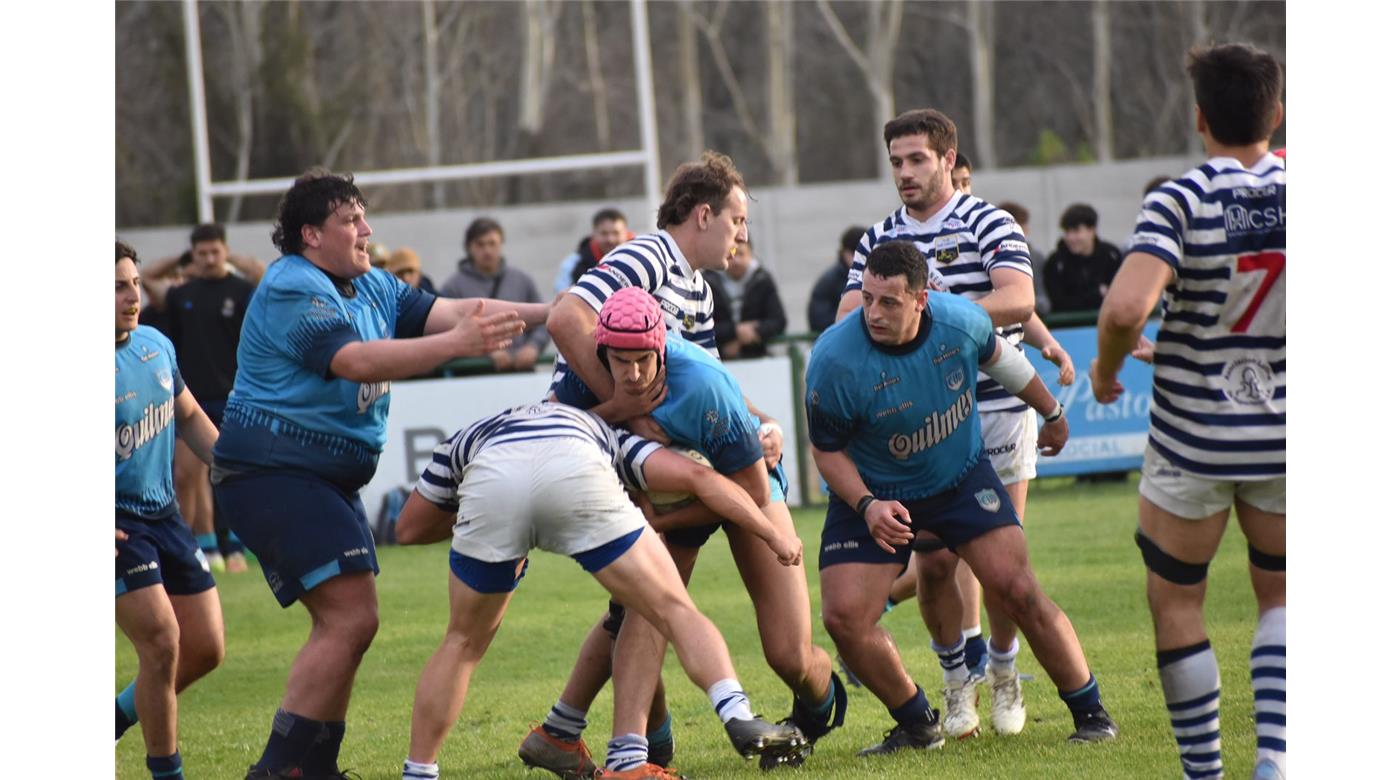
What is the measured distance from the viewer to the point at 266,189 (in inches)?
530

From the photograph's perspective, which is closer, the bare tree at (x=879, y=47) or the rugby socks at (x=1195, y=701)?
the rugby socks at (x=1195, y=701)

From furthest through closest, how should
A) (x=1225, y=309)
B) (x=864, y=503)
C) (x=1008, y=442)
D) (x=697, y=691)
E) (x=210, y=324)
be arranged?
(x=210, y=324)
(x=697, y=691)
(x=1008, y=442)
(x=864, y=503)
(x=1225, y=309)

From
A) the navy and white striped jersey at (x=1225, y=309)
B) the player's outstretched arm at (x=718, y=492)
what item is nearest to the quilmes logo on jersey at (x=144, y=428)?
the player's outstretched arm at (x=718, y=492)

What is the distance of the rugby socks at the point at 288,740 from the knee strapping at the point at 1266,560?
8.70 ft

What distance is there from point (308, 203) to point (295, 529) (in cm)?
96

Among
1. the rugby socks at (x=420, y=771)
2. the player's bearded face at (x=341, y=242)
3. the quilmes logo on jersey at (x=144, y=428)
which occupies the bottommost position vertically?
the rugby socks at (x=420, y=771)

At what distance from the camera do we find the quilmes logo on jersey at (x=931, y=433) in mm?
5062

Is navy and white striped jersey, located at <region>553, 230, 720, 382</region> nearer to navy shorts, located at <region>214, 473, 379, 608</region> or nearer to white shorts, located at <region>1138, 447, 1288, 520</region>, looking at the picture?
navy shorts, located at <region>214, 473, 379, 608</region>

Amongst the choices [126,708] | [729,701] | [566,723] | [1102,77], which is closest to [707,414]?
[729,701]

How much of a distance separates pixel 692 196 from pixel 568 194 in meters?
24.3

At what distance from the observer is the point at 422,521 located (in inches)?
191

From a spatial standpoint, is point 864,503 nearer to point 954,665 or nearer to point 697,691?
point 954,665

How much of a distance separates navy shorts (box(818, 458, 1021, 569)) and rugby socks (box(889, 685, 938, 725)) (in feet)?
1.41

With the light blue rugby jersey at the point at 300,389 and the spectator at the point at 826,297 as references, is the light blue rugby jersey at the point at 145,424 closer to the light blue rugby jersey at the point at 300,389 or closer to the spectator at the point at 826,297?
the light blue rugby jersey at the point at 300,389
